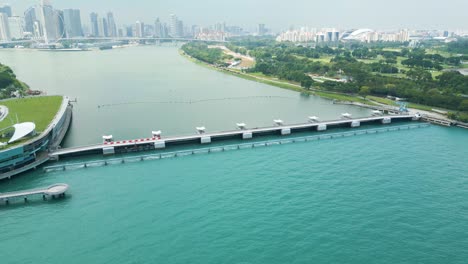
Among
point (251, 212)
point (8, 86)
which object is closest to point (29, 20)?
point (8, 86)

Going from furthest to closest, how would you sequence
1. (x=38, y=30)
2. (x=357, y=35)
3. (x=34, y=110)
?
(x=357, y=35) < (x=38, y=30) < (x=34, y=110)

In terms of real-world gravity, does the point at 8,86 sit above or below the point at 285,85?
above

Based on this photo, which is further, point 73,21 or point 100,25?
point 100,25

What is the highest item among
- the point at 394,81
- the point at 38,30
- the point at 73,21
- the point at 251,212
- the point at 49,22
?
the point at 73,21

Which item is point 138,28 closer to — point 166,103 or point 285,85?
point 285,85

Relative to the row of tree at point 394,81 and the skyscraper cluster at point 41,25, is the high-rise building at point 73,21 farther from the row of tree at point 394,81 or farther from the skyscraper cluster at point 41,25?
the row of tree at point 394,81

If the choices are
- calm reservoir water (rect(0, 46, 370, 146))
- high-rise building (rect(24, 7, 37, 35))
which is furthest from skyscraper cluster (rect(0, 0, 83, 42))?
calm reservoir water (rect(0, 46, 370, 146))

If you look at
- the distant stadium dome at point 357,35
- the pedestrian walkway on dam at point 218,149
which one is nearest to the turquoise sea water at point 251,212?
the pedestrian walkway on dam at point 218,149
